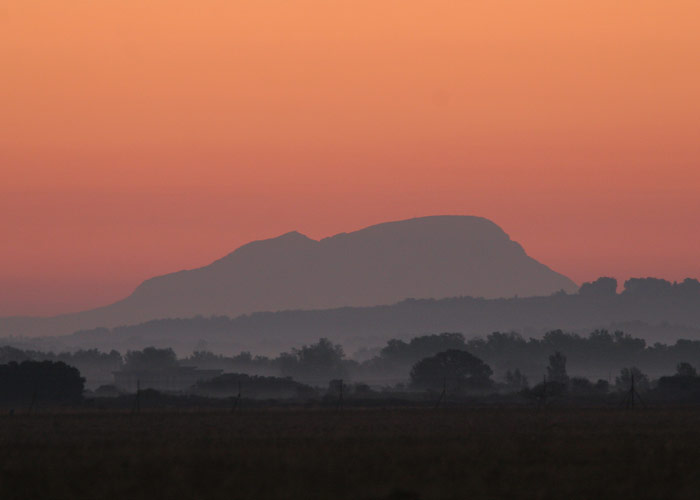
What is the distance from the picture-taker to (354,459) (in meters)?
39.3

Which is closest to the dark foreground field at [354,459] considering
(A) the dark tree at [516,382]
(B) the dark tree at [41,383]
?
(B) the dark tree at [41,383]

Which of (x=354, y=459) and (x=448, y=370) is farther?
(x=448, y=370)

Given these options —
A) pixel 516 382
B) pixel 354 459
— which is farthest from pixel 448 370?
pixel 354 459

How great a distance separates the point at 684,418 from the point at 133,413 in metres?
33.6

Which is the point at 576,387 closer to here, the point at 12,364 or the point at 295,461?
the point at 12,364

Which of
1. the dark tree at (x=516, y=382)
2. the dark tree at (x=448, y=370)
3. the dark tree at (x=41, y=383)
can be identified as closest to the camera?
the dark tree at (x=41, y=383)

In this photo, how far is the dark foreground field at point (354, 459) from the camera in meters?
31.1

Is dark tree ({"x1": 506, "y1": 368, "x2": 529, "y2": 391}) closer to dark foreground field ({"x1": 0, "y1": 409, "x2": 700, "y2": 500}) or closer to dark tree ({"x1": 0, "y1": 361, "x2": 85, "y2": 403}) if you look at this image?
dark tree ({"x1": 0, "y1": 361, "x2": 85, "y2": 403})

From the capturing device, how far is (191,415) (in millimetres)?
75750

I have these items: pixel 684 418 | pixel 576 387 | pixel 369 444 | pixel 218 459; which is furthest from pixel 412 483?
pixel 576 387

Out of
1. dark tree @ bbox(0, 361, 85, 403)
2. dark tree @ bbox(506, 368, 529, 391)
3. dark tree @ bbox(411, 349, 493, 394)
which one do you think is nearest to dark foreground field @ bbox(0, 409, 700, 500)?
dark tree @ bbox(0, 361, 85, 403)

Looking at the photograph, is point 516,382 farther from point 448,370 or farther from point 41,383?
point 41,383

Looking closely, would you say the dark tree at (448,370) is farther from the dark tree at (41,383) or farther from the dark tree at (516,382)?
the dark tree at (41,383)

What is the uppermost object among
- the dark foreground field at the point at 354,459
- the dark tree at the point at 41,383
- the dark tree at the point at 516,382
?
the dark tree at the point at 516,382
